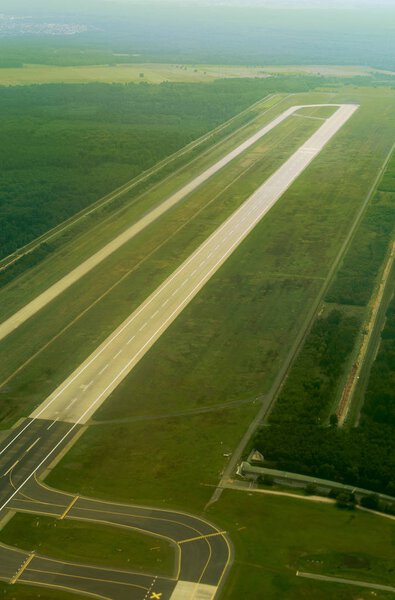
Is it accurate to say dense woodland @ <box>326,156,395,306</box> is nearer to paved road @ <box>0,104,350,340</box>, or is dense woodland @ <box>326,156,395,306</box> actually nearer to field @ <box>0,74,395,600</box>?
field @ <box>0,74,395,600</box>

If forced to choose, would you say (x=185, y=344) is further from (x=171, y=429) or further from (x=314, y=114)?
(x=314, y=114)

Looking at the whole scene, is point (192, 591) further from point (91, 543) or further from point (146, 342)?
point (146, 342)

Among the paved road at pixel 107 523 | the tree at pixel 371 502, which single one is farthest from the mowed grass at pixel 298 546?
the paved road at pixel 107 523

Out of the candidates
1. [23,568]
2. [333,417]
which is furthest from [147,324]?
[23,568]

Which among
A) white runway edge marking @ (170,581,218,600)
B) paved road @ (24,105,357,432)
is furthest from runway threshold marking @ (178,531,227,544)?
paved road @ (24,105,357,432)

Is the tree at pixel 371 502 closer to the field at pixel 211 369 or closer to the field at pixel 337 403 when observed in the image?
the field at pixel 211 369

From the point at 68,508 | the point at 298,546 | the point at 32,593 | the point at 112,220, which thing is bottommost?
the point at 32,593
